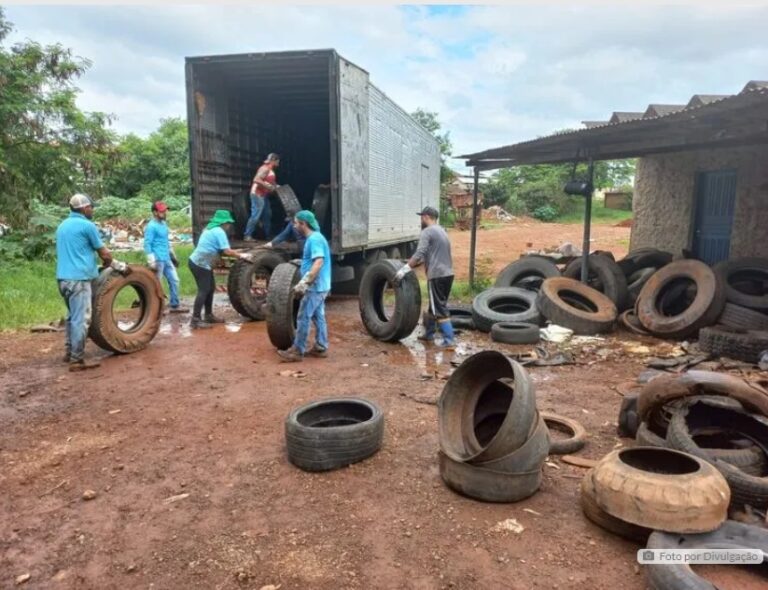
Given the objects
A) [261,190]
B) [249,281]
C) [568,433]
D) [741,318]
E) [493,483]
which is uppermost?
[261,190]

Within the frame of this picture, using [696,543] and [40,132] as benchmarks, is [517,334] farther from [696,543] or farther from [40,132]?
[40,132]

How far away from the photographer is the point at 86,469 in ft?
12.4

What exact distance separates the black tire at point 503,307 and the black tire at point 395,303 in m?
1.38

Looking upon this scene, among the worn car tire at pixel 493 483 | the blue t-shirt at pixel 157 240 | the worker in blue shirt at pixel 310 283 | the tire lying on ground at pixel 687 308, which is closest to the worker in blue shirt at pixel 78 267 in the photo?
the worker in blue shirt at pixel 310 283

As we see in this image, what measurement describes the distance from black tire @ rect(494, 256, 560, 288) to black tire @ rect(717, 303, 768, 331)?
119 inches

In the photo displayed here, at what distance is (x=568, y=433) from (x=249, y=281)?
561 cm

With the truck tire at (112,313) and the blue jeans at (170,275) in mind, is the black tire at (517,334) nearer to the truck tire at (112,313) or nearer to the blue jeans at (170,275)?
the truck tire at (112,313)

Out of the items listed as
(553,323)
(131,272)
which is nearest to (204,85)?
(131,272)

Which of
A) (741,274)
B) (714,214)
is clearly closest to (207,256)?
(741,274)

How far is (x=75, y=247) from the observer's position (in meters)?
5.85

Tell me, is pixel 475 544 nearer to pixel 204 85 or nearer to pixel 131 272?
pixel 131 272

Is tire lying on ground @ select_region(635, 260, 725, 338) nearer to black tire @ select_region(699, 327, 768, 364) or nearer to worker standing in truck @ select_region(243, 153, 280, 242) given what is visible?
black tire @ select_region(699, 327, 768, 364)

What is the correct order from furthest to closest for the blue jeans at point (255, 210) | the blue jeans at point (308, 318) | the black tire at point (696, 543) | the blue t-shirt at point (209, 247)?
the blue jeans at point (255, 210)
the blue t-shirt at point (209, 247)
the blue jeans at point (308, 318)
the black tire at point (696, 543)

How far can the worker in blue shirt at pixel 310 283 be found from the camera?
6.22 m
